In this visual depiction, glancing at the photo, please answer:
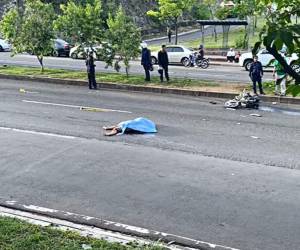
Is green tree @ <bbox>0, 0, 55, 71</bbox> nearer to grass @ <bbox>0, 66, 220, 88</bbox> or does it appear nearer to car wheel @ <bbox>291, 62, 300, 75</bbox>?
grass @ <bbox>0, 66, 220, 88</bbox>

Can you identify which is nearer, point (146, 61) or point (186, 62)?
point (146, 61)

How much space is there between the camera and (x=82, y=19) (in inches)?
935

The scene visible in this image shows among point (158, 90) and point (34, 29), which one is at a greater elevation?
point (34, 29)

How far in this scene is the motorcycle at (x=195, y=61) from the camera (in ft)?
109

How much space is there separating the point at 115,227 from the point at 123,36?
54.4 ft

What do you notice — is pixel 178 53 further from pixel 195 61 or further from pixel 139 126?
pixel 139 126

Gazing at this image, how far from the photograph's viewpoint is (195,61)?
113 ft

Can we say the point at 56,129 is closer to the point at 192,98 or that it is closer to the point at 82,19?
the point at 192,98

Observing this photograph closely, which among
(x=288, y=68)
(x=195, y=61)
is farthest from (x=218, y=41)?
(x=288, y=68)

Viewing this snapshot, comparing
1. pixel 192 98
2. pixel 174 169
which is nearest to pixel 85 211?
pixel 174 169

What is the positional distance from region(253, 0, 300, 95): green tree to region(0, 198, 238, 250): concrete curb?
392 cm

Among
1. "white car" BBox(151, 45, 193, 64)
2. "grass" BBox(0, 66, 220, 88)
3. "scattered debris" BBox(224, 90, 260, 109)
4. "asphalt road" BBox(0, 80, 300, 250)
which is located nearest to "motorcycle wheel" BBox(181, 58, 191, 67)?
"white car" BBox(151, 45, 193, 64)

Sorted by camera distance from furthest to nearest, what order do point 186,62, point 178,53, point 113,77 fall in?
point 178,53 < point 186,62 < point 113,77

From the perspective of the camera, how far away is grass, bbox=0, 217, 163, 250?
20.0 feet
